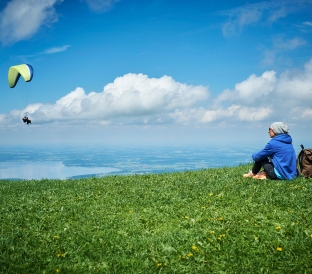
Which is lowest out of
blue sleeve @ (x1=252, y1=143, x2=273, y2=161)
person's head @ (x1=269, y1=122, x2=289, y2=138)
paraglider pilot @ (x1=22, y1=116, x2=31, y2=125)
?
blue sleeve @ (x1=252, y1=143, x2=273, y2=161)

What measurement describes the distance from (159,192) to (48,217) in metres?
4.67

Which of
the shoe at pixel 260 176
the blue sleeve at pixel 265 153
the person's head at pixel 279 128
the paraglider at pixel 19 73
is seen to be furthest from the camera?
the paraglider at pixel 19 73

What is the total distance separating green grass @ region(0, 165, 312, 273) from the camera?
6.37 metres

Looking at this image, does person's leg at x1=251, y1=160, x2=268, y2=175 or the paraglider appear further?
the paraglider

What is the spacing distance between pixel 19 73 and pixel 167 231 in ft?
71.1

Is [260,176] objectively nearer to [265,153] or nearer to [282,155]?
[265,153]

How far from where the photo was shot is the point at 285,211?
28.5 ft

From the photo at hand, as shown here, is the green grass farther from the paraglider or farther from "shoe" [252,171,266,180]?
the paraglider

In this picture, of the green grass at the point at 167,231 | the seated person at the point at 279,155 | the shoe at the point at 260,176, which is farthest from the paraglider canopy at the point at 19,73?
the seated person at the point at 279,155

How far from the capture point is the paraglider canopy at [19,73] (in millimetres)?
22130

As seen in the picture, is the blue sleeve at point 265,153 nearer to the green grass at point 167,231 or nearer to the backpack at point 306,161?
the green grass at point 167,231

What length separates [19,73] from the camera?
2394 centimetres

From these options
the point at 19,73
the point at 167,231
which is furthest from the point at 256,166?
the point at 19,73

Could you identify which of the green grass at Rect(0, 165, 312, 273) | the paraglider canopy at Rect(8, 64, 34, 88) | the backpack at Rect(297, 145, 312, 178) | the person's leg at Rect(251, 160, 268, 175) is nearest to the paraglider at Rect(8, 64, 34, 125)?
the paraglider canopy at Rect(8, 64, 34, 88)
